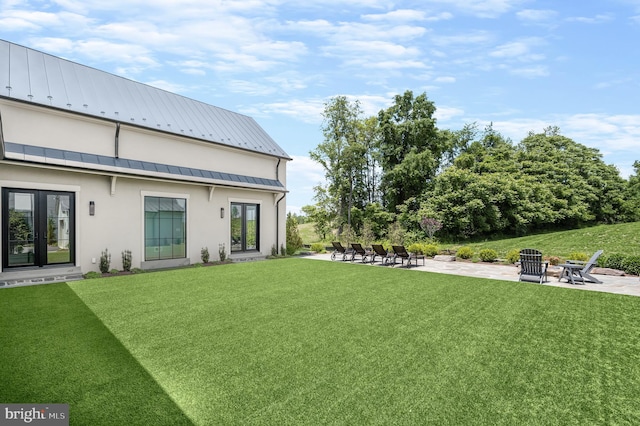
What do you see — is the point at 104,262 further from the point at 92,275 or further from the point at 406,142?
the point at 406,142

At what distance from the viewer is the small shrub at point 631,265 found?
36.7ft

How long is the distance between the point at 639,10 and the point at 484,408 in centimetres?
1459

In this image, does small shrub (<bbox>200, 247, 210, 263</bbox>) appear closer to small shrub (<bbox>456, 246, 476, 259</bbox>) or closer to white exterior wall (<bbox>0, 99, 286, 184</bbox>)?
white exterior wall (<bbox>0, 99, 286, 184</bbox>)

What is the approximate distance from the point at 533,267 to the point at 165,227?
1260 cm

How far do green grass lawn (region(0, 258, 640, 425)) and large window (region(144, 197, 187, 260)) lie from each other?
430cm

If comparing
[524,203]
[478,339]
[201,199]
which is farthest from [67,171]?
[524,203]

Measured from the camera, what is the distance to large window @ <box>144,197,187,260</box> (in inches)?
478

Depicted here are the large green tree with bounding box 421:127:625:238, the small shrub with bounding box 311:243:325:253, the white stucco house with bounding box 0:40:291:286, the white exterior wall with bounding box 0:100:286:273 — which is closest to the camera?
the white stucco house with bounding box 0:40:291:286

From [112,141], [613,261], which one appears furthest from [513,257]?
[112,141]

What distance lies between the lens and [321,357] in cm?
427

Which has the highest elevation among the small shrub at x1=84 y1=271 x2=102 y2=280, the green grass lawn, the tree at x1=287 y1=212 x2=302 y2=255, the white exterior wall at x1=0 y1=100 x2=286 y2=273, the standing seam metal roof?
the standing seam metal roof

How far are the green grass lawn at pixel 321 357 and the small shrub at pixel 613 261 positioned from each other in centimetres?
469

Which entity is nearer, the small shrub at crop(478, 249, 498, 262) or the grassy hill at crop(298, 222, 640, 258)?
the small shrub at crop(478, 249, 498, 262)

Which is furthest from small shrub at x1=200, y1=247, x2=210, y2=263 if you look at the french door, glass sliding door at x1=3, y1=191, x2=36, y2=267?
glass sliding door at x1=3, y1=191, x2=36, y2=267
